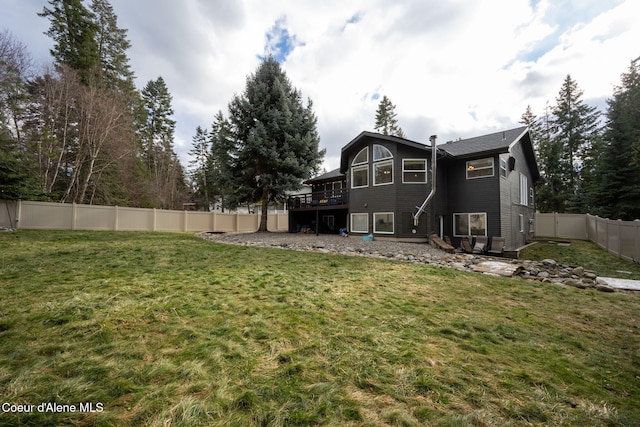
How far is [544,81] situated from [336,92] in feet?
60.6

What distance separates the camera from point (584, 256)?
12961 mm

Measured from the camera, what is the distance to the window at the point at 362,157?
15.2m

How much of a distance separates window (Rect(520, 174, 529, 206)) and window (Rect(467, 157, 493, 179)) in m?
5.27

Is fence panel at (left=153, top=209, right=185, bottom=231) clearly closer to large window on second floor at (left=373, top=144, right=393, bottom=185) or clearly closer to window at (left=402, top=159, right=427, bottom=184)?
large window on second floor at (left=373, top=144, right=393, bottom=185)

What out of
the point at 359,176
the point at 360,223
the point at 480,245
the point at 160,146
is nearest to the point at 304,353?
the point at 360,223

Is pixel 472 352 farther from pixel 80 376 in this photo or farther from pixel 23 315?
pixel 23 315

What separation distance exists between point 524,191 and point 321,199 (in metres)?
14.0

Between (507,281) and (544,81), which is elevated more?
(544,81)

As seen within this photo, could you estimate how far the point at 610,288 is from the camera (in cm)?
585

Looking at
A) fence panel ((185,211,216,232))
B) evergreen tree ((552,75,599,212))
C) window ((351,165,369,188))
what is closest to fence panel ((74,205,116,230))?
fence panel ((185,211,216,232))

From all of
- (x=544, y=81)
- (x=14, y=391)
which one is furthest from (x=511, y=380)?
(x=544, y=81)

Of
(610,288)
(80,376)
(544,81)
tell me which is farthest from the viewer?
(544,81)

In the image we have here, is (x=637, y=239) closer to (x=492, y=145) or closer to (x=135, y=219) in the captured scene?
(x=492, y=145)

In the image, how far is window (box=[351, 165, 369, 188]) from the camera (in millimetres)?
15188
